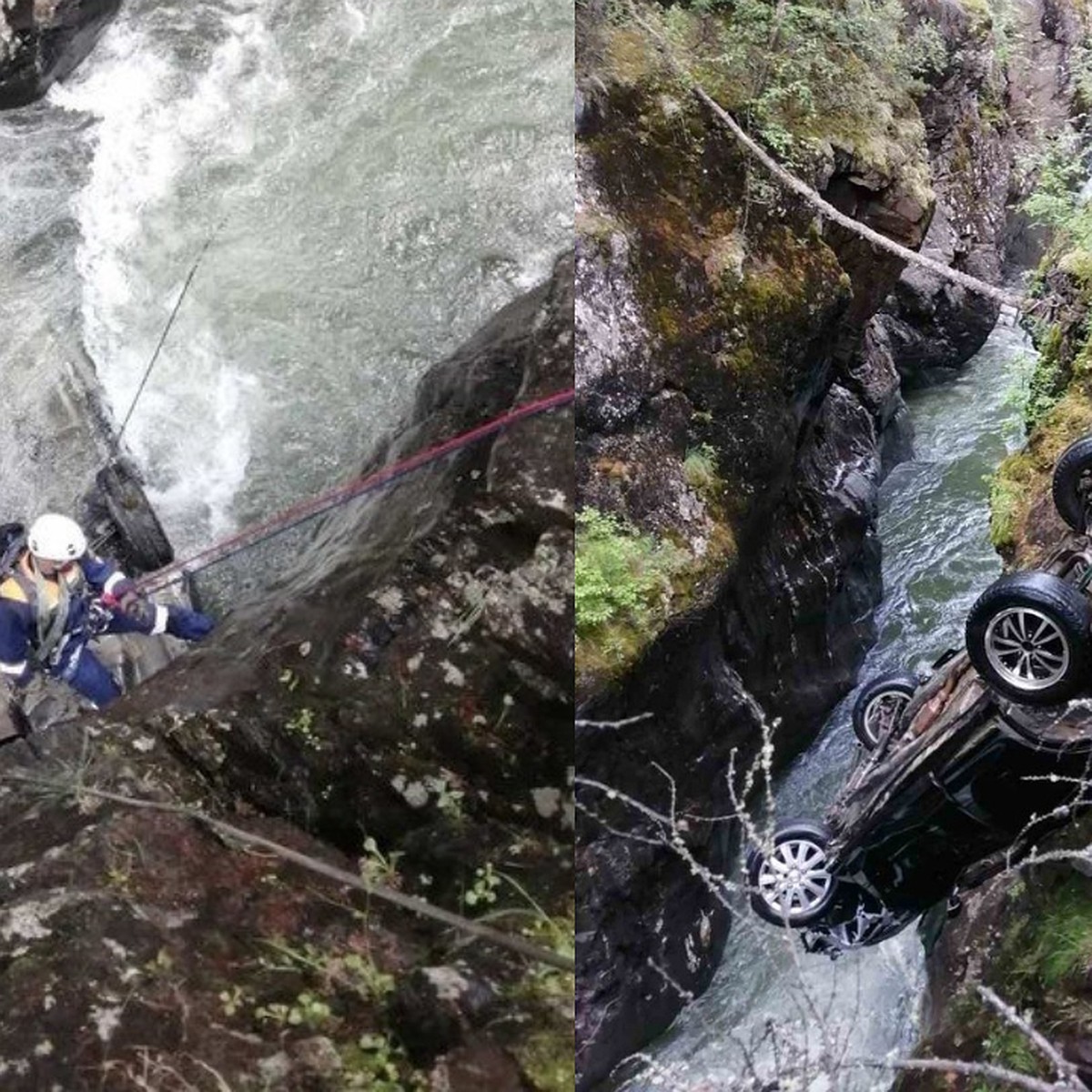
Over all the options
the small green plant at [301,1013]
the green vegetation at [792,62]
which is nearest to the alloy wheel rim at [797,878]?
the small green plant at [301,1013]

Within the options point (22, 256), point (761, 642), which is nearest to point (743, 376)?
point (761, 642)

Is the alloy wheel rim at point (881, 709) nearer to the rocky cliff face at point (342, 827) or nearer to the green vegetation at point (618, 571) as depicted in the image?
the green vegetation at point (618, 571)

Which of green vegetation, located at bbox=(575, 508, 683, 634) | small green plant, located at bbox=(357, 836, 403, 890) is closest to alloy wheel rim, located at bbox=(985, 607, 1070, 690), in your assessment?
green vegetation, located at bbox=(575, 508, 683, 634)

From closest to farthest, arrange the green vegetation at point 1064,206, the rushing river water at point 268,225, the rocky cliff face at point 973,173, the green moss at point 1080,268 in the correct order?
1. the rushing river water at point 268,225
2. the green moss at point 1080,268
3. the green vegetation at point 1064,206
4. the rocky cliff face at point 973,173

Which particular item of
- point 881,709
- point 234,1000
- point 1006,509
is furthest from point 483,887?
point 1006,509

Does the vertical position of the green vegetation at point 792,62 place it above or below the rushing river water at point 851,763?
above

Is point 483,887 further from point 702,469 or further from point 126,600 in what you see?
point 702,469
